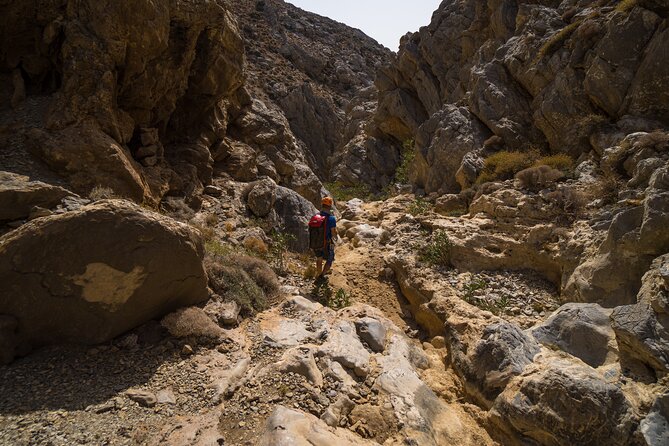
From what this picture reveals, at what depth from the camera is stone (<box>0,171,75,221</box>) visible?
18.8 ft

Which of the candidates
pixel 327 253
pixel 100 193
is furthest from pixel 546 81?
pixel 100 193

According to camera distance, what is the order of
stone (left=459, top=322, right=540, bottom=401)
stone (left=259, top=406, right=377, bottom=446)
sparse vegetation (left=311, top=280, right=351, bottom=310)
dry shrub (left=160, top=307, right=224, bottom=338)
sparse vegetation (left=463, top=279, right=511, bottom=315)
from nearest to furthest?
stone (left=259, top=406, right=377, bottom=446), dry shrub (left=160, top=307, right=224, bottom=338), stone (left=459, top=322, right=540, bottom=401), sparse vegetation (left=463, top=279, right=511, bottom=315), sparse vegetation (left=311, top=280, right=351, bottom=310)

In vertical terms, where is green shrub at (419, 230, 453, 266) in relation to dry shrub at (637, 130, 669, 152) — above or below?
below

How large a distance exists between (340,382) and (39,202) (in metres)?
5.75

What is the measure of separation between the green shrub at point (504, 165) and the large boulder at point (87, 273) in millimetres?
11970

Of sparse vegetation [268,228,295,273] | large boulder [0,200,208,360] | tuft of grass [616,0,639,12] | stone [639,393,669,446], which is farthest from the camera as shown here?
tuft of grass [616,0,639,12]

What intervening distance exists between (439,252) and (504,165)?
18.6ft

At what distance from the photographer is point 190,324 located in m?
5.52

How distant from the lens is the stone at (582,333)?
17.4ft

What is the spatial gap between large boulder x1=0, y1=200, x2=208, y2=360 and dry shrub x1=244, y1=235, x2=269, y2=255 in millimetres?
4979

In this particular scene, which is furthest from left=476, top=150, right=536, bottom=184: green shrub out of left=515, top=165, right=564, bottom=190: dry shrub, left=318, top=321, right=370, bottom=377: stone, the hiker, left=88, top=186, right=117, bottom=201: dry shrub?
left=88, top=186, right=117, bottom=201: dry shrub

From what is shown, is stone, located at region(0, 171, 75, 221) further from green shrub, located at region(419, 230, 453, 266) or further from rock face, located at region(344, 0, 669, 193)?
rock face, located at region(344, 0, 669, 193)

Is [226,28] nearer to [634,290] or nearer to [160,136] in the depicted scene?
[160,136]

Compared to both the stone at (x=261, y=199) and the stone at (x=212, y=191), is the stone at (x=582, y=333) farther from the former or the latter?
the stone at (x=212, y=191)
